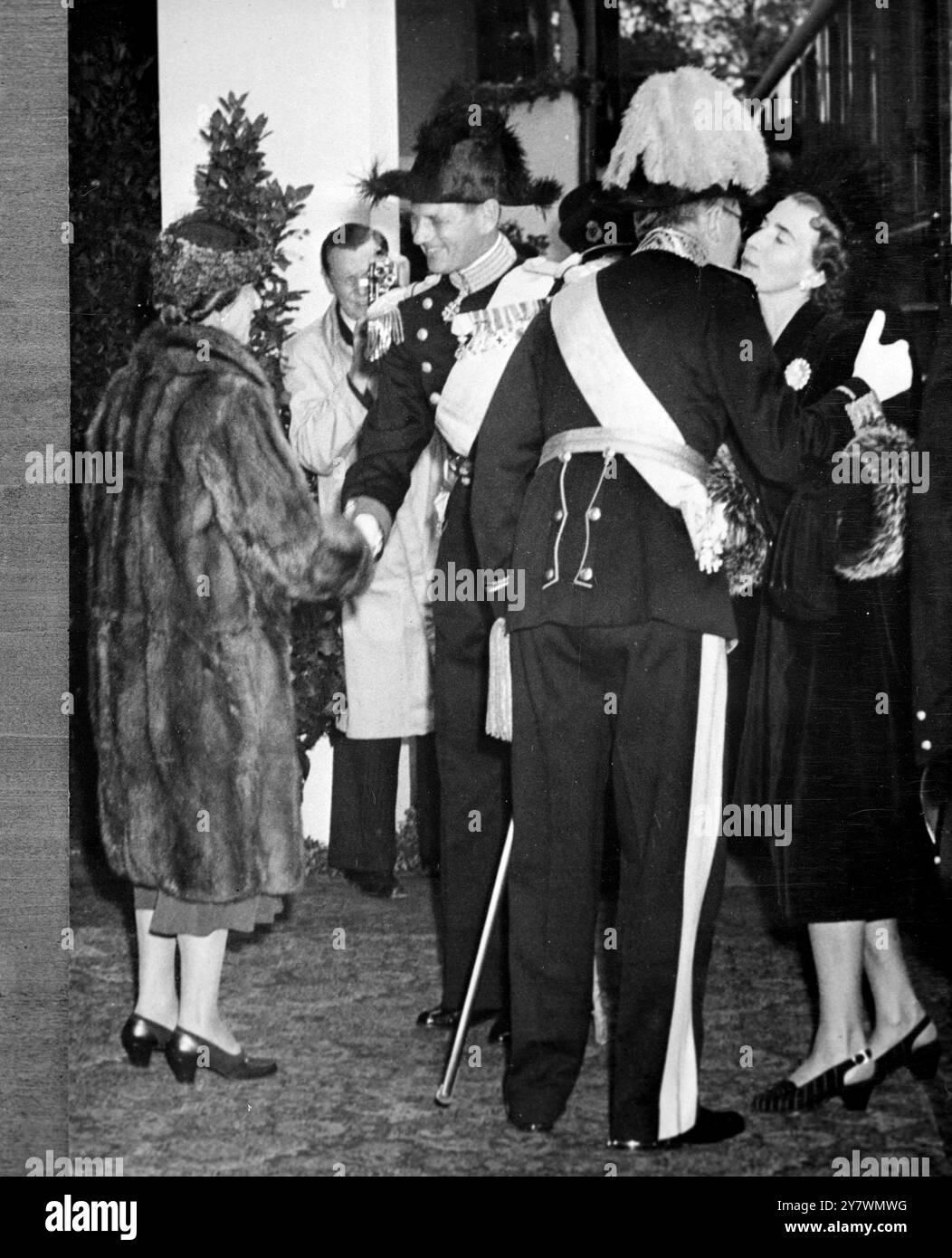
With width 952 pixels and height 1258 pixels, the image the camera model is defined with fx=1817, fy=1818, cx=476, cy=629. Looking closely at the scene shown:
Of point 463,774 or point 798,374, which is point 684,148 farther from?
point 463,774

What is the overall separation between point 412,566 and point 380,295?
24.2 inches

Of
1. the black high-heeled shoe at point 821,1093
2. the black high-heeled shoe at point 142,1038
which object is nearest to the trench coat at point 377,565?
the black high-heeled shoe at point 142,1038

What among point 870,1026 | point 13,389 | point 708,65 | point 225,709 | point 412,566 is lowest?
point 870,1026

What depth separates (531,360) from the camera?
3.97 meters

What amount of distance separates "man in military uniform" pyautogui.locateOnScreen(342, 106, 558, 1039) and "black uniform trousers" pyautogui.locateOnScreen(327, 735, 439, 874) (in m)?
0.04

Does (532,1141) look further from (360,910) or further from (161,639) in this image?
(161,639)

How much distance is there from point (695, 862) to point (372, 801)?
0.79m

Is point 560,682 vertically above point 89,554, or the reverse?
point 89,554

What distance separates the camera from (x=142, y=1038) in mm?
4059

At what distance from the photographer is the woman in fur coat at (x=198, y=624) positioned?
4000 mm

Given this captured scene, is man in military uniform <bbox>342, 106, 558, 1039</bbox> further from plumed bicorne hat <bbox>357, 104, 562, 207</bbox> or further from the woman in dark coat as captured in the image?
the woman in dark coat

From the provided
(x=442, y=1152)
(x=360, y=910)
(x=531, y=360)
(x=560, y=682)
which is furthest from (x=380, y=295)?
(x=442, y=1152)

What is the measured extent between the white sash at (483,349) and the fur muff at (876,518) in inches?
30.3

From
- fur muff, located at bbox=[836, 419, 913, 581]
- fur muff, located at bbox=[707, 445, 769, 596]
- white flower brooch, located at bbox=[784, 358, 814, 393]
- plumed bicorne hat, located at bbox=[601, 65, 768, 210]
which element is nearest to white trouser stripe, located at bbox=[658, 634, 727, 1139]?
fur muff, located at bbox=[707, 445, 769, 596]
